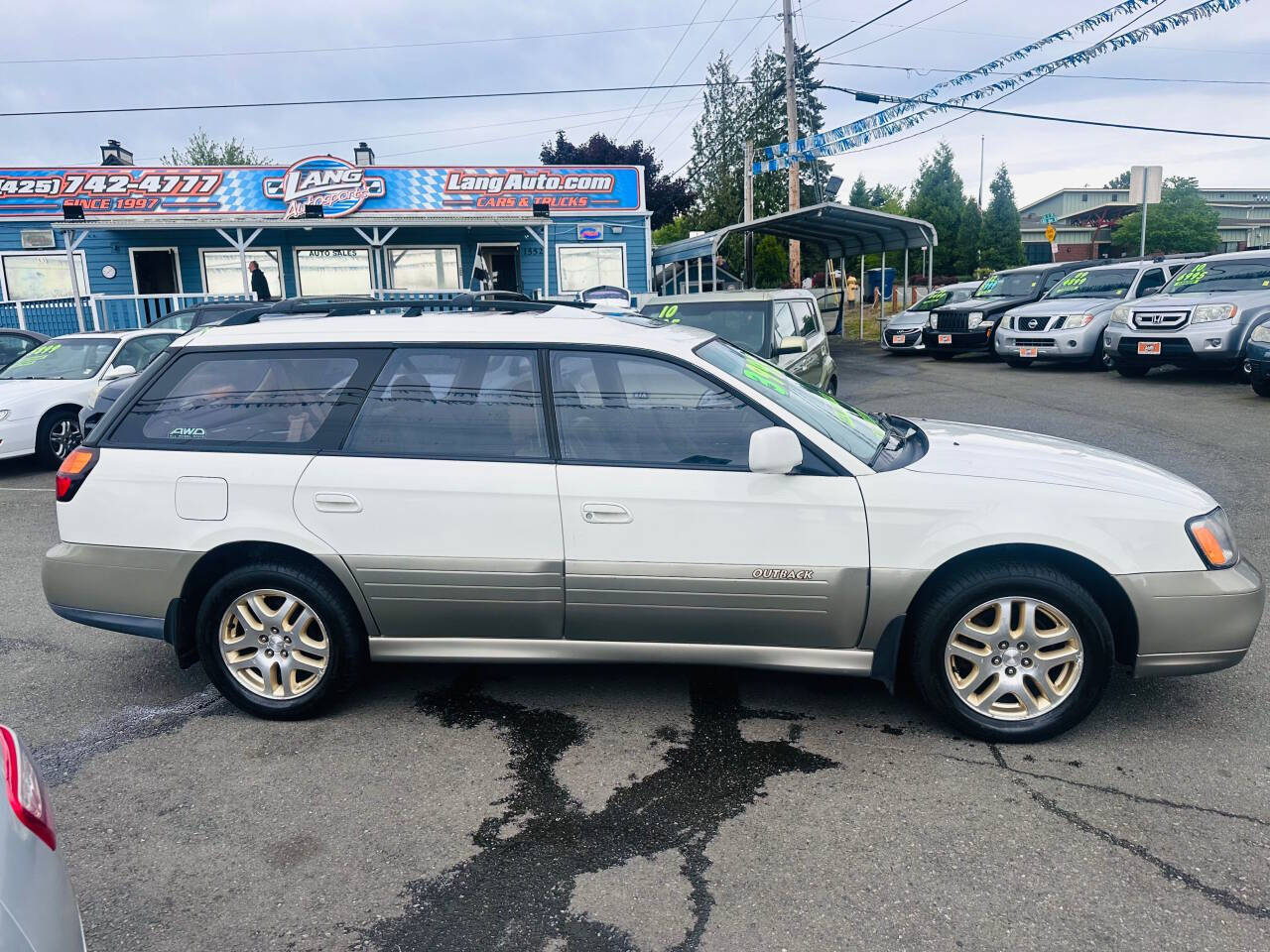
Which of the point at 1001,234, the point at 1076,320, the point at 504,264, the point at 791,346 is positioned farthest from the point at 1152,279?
the point at 1001,234

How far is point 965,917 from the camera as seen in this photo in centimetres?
278

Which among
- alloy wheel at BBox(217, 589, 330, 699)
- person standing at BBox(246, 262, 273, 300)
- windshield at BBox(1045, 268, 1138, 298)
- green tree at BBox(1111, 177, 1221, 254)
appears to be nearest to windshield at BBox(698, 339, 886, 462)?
alloy wheel at BBox(217, 589, 330, 699)

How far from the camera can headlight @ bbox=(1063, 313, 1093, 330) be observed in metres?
16.3

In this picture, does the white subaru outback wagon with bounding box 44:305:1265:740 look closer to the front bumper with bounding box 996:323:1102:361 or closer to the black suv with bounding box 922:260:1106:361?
the front bumper with bounding box 996:323:1102:361

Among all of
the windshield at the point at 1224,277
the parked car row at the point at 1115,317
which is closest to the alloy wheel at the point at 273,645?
the parked car row at the point at 1115,317

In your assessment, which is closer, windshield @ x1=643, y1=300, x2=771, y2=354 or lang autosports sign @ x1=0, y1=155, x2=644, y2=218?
windshield @ x1=643, y1=300, x2=771, y2=354

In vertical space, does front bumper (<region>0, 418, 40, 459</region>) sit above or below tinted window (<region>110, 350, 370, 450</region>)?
below

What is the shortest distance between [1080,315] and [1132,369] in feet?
5.40

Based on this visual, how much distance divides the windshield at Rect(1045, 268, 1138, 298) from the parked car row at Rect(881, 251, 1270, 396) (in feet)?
0.06

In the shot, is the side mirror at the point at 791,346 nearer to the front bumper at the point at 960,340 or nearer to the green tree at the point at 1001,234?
the front bumper at the point at 960,340

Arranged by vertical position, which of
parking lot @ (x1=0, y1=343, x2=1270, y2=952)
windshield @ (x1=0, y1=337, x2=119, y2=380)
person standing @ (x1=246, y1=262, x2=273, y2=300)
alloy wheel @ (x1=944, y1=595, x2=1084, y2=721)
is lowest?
parking lot @ (x1=0, y1=343, x2=1270, y2=952)

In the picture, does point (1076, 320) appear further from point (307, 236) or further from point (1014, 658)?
point (307, 236)

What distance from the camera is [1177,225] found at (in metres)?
55.6

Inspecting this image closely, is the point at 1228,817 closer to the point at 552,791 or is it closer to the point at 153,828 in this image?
the point at 552,791
